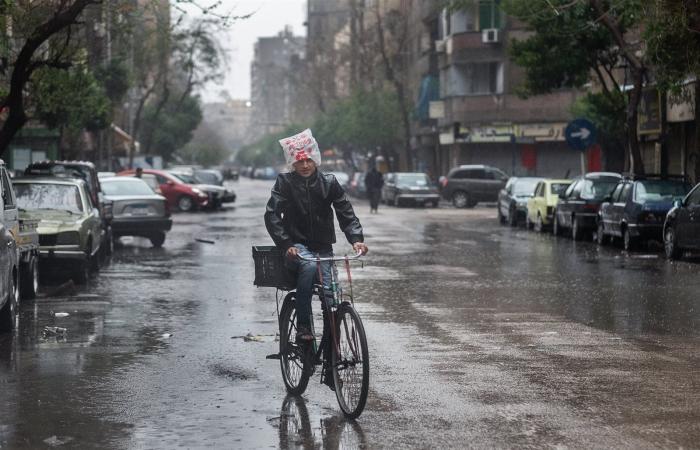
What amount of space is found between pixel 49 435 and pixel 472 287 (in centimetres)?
1133

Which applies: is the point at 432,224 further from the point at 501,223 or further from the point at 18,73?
the point at 18,73

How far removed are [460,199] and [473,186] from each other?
32.7 inches

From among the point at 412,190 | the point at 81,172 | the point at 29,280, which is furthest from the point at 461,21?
the point at 29,280

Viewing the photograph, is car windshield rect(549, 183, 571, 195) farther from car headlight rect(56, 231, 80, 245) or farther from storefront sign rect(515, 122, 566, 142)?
storefront sign rect(515, 122, 566, 142)

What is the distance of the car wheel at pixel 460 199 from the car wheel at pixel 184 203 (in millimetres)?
13217

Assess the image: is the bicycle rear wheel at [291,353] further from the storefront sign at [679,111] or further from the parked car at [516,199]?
the parked car at [516,199]

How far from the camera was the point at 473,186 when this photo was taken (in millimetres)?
61281

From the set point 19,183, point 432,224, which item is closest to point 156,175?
point 432,224

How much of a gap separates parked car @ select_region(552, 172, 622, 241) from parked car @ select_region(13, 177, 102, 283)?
45.7 feet

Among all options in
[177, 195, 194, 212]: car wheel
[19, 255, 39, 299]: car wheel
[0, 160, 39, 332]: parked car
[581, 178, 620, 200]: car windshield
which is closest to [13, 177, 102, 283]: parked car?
[19, 255, 39, 299]: car wheel

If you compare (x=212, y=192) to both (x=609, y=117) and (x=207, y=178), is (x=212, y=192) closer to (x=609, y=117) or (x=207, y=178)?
(x=207, y=178)

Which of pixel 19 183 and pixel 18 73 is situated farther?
pixel 18 73

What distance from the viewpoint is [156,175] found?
174ft

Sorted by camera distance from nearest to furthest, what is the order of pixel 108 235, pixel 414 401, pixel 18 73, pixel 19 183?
pixel 414 401 < pixel 19 183 < pixel 18 73 < pixel 108 235
